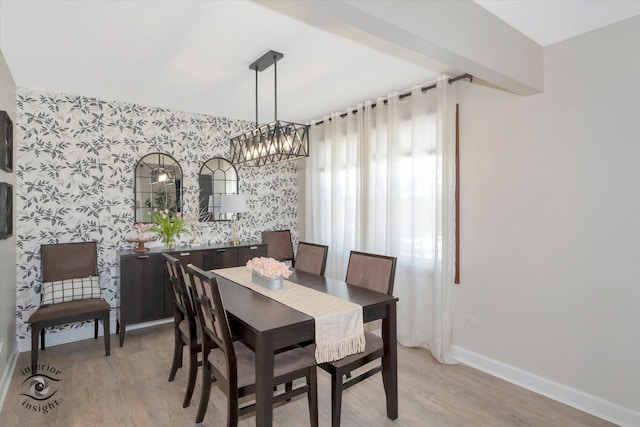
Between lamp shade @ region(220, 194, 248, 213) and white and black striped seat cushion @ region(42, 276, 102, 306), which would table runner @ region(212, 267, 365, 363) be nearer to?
lamp shade @ region(220, 194, 248, 213)

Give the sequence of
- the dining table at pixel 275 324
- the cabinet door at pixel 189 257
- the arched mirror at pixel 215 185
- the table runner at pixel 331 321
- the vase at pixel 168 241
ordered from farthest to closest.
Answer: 1. the arched mirror at pixel 215 185
2. the vase at pixel 168 241
3. the cabinet door at pixel 189 257
4. the table runner at pixel 331 321
5. the dining table at pixel 275 324

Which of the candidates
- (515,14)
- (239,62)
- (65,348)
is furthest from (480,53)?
(65,348)

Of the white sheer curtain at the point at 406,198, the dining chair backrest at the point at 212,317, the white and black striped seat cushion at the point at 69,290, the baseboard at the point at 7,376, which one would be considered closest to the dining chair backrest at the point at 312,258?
the white sheer curtain at the point at 406,198

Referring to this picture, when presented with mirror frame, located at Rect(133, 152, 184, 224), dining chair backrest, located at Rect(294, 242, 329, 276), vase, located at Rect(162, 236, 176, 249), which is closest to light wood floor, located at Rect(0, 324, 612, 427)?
dining chair backrest, located at Rect(294, 242, 329, 276)

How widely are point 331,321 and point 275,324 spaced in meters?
0.35

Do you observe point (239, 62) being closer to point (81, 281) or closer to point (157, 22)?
point (157, 22)

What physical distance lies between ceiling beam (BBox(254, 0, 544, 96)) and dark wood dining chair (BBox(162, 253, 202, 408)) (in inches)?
76.5

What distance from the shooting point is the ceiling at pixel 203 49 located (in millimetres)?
2189

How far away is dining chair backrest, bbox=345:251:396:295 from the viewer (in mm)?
2688

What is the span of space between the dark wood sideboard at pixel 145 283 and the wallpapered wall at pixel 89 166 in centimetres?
48

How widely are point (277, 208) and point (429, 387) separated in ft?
11.0

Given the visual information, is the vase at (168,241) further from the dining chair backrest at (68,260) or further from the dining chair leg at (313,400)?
the dining chair leg at (313,400)

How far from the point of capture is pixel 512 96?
9.60 ft

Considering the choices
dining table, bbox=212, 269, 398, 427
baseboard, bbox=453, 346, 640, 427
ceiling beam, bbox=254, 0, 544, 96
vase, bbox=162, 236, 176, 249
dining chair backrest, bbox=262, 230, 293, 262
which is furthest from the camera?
dining chair backrest, bbox=262, 230, 293, 262
